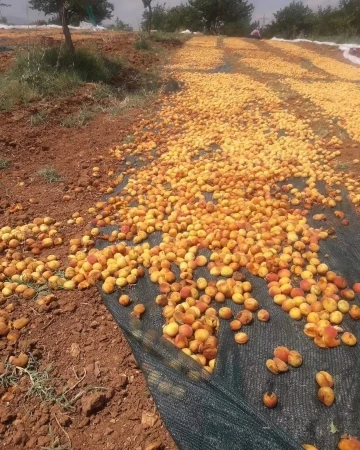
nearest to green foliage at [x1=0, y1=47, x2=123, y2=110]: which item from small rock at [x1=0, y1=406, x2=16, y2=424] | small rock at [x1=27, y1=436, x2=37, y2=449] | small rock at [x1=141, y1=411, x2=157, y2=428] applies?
small rock at [x1=0, y1=406, x2=16, y2=424]

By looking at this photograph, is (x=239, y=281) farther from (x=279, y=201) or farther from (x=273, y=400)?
(x=279, y=201)

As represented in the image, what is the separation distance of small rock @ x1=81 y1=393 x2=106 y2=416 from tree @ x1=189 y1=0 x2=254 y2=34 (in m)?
44.3

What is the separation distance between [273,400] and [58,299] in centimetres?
190

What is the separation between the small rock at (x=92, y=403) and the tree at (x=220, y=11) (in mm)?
44320

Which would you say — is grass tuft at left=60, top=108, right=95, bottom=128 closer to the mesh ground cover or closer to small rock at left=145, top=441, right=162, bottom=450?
the mesh ground cover

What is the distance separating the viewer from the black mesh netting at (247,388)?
183 centimetres

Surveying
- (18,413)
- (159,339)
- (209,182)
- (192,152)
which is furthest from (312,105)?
(18,413)

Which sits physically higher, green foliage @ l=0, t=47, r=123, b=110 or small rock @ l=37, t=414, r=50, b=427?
green foliage @ l=0, t=47, r=123, b=110

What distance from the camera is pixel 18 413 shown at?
2055 mm

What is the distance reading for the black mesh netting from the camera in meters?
1.83

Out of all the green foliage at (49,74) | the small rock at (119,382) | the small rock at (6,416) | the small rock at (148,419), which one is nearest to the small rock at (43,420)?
the small rock at (6,416)

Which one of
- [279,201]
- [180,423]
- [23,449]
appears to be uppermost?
Result: [279,201]

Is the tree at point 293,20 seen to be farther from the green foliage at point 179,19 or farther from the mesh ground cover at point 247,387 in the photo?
the mesh ground cover at point 247,387

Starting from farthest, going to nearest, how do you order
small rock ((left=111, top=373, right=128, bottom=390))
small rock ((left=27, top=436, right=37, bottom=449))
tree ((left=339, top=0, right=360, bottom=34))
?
tree ((left=339, top=0, right=360, bottom=34)) < small rock ((left=111, top=373, right=128, bottom=390)) < small rock ((left=27, top=436, right=37, bottom=449))
